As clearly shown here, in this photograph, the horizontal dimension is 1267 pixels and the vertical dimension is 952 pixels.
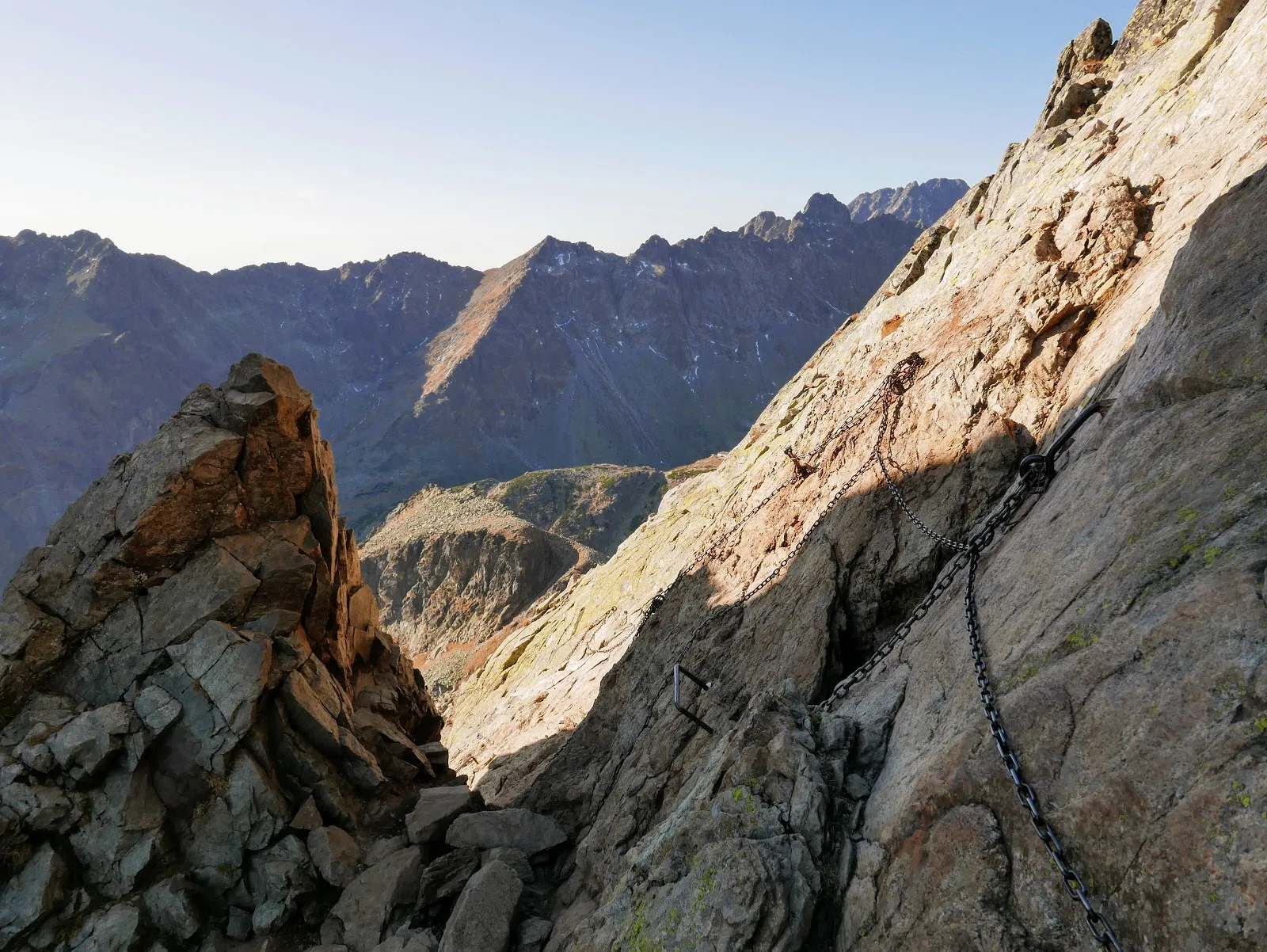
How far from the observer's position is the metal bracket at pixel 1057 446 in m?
9.57

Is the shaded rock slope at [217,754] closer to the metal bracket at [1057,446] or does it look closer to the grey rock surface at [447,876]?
the grey rock surface at [447,876]

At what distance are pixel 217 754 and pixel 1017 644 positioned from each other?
16446mm

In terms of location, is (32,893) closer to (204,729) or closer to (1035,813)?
(204,729)

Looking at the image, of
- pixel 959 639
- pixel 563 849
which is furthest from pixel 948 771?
pixel 563 849

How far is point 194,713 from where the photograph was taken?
1616 centimetres

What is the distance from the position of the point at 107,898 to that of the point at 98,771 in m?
2.50

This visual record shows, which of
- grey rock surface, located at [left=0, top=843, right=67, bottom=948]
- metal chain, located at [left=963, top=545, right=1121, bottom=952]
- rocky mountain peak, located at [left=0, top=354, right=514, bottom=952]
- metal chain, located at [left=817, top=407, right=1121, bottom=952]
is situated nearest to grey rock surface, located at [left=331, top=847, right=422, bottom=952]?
rocky mountain peak, located at [left=0, top=354, right=514, bottom=952]

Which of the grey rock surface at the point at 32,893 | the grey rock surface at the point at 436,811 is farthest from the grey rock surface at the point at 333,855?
the grey rock surface at the point at 32,893

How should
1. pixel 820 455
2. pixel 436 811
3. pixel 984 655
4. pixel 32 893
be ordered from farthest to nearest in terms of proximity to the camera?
pixel 820 455 → pixel 436 811 → pixel 32 893 → pixel 984 655

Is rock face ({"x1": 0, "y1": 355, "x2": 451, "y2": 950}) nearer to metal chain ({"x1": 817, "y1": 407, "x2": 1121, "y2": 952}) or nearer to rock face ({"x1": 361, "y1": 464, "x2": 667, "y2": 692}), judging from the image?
metal chain ({"x1": 817, "y1": 407, "x2": 1121, "y2": 952})

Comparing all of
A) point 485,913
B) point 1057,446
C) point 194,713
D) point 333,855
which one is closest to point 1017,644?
point 1057,446

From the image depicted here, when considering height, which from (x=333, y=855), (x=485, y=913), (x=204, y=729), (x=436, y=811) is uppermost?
(x=204, y=729)

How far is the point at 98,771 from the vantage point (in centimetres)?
1512

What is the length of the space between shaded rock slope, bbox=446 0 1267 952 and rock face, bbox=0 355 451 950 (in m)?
5.91
